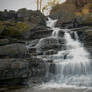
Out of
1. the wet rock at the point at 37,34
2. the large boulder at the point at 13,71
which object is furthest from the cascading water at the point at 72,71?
the wet rock at the point at 37,34

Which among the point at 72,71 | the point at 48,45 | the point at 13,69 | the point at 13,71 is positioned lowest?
the point at 72,71

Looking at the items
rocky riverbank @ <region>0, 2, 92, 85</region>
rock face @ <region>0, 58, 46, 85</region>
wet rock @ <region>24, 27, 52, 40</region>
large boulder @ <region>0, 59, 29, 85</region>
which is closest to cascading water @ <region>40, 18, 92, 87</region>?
rocky riverbank @ <region>0, 2, 92, 85</region>

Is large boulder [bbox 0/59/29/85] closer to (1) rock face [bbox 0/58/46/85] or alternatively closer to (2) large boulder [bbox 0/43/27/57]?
(1) rock face [bbox 0/58/46/85]

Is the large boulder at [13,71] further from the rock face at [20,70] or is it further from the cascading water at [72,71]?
the cascading water at [72,71]

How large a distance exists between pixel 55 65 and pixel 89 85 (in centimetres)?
241

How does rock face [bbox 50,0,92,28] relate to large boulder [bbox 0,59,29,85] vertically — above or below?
above

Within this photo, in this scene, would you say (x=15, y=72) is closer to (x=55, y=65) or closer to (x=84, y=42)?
(x=55, y=65)

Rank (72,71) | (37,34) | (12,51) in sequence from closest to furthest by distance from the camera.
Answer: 1. (72,71)
2. (12,51)
3. (37,34)

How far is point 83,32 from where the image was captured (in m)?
15.5

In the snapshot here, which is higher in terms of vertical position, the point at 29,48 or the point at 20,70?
the point at 29,48

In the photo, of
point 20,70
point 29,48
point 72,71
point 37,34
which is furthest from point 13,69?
point 37,34

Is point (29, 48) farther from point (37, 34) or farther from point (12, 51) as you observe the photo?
point (37, 34)

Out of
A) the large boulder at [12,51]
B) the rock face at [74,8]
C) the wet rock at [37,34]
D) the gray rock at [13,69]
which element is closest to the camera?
the gray rock at [13,69]

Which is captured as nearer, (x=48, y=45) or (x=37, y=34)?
(x=48, y=45)
